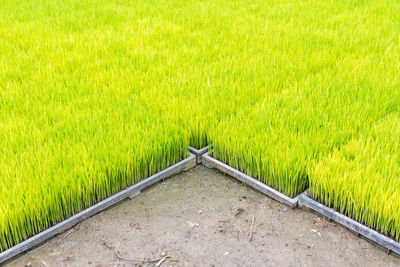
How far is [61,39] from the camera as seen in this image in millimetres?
3801

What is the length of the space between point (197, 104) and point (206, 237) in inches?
40.2

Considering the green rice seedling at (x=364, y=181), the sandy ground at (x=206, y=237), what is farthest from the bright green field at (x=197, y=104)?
the sandy ground at (x=206, y=237)

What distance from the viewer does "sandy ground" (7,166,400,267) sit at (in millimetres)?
1759

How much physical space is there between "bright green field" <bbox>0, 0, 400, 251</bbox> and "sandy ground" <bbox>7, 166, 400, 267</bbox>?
13 centimetres

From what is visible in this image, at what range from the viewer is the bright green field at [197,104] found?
1.99 metres

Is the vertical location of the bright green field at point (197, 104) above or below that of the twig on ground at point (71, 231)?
above

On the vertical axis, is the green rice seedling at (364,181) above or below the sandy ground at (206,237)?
above

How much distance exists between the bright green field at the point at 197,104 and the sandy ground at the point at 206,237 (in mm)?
127

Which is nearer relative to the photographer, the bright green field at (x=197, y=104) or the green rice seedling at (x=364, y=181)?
the green rice seedling at (x=364, y=181)

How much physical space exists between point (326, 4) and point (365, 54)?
59.0 inches

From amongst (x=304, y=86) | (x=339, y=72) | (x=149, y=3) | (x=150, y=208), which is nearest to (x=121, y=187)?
(x=150, y=208)

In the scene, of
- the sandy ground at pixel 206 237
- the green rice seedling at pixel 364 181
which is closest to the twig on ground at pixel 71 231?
the sandy ground at pixel 206 237

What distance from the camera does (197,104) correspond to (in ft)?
8.77

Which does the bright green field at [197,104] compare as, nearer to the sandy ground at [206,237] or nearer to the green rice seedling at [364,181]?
the green rice seedling at [364,181]
